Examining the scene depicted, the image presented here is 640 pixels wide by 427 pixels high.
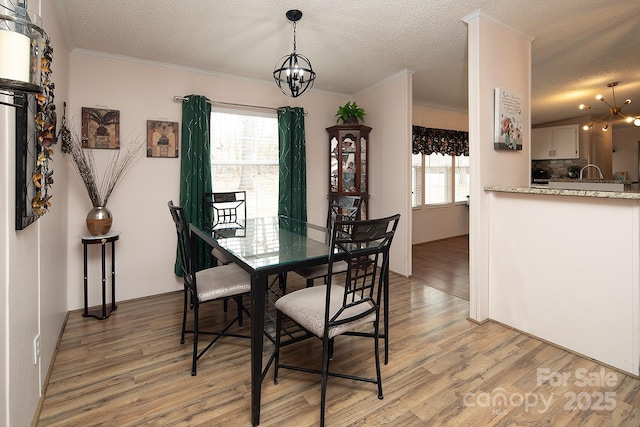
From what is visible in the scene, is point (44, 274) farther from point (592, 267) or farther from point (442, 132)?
point (442, 132)

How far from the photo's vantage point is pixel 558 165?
7.09 meters

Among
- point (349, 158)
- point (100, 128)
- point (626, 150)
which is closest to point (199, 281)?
point (100, 128)

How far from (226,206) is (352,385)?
2.55 metres

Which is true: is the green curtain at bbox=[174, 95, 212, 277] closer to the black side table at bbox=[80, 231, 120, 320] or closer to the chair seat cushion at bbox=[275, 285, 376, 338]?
the black side table at bbox=[80, 231, 120, 320]

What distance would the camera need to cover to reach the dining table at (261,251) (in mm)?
1609

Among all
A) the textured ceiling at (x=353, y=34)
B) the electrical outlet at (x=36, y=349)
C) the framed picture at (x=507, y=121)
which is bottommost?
the electrical outlet at (x=36, y=349)

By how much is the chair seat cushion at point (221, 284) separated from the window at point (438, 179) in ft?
13.5

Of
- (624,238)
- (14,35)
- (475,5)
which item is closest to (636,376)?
(624,238)

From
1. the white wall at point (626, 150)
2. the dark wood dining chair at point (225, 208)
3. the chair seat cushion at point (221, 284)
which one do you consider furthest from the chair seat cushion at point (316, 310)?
the white wall at point (626, 150)

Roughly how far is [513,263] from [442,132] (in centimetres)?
379

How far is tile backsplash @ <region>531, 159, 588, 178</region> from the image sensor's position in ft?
22.0

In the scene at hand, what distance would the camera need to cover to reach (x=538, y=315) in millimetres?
2445

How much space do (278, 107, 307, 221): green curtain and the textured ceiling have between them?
1.73 feet

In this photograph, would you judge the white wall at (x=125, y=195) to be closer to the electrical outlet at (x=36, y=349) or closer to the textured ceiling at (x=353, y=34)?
the electrical outlet at (x=36, y=349)
